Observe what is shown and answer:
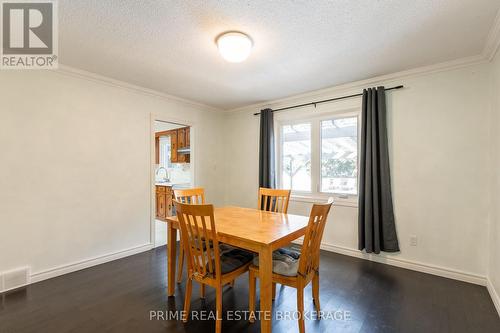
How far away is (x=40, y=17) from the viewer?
1.81 meters

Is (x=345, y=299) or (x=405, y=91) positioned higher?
(x=405, y=91)

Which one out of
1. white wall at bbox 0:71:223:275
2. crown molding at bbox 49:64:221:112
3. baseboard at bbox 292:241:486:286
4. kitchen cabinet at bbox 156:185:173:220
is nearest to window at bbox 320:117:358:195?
baseboard at bbox 292:241:486:286

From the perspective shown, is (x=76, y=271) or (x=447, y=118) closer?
(x=447, y=118)

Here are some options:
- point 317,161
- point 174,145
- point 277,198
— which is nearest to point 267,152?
point 317,161

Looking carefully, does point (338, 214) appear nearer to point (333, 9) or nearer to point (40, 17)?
point (333, 9)

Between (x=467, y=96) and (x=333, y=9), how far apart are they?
192cm

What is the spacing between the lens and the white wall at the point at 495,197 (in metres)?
2.09

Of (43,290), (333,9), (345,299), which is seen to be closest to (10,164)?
(43,290)

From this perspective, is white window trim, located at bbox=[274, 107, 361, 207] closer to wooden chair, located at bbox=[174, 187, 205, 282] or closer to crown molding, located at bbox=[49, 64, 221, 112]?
wooden chair, located at bbox=[174, 187, 205, 282]

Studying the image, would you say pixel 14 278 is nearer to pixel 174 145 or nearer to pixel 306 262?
pixel 306 262

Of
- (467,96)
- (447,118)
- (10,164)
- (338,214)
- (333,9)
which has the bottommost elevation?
(338,214)

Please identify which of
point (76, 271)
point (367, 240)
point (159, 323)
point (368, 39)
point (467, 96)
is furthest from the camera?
point (367, 240)

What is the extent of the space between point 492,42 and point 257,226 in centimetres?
268

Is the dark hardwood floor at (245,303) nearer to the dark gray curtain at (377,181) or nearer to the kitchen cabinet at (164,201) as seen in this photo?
the dark gray curtain at (377,181)
